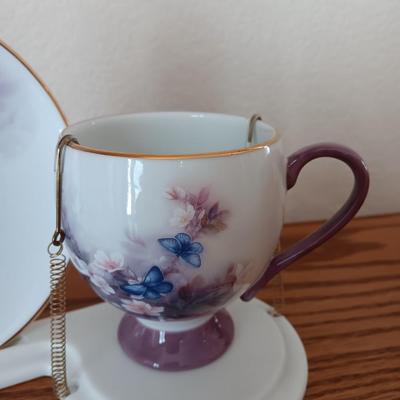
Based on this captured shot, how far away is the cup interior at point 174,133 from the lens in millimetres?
391

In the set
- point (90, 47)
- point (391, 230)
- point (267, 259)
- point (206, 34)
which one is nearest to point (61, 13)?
point (90, 47)

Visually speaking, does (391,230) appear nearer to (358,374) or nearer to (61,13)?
(358,374)

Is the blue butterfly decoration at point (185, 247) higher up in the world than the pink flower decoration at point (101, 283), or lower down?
higher up

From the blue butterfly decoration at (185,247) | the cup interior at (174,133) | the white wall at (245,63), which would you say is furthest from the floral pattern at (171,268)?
the white wall at (245,63)

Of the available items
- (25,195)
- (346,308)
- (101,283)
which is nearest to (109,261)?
(101,283)

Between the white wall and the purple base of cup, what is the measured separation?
9.1 inches

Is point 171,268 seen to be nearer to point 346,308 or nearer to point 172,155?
point 172,155

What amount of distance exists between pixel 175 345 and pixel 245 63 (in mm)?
300

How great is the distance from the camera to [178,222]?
28 cm

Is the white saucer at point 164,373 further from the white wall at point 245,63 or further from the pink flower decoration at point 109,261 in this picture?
the white wall at point 245,63

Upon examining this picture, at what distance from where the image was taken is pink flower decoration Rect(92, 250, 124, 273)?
0.30m

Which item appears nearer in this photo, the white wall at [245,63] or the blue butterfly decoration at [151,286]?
the blue butterfly decoration at [151,286]

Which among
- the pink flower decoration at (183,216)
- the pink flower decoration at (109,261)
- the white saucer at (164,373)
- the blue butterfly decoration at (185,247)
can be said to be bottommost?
the white saucer at (164,373)

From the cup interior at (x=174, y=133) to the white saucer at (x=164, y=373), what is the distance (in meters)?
0.15
